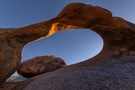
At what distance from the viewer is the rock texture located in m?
7.15

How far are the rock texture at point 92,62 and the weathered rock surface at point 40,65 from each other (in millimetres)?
3465

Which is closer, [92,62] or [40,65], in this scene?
[92,62]

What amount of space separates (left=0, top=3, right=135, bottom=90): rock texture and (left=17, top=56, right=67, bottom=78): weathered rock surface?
3.47 meters

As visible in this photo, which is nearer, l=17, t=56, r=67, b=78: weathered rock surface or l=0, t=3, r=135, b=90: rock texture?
l=0, t=3, r=135, b=90: rock texture

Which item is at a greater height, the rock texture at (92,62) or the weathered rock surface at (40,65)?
the rock texture at (92,62)

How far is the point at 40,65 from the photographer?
14.3 m

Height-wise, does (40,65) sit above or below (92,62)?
below

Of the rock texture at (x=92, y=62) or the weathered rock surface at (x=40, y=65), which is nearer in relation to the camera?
the rock texture at (x=92, y=62)

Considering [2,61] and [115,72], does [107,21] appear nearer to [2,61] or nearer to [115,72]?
[115,72]

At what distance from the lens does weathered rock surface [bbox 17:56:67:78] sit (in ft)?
46.2

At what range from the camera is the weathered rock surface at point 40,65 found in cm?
1408

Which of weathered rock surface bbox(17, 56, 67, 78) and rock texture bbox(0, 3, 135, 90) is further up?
rock texture bbox(0, 3, 135, 90)

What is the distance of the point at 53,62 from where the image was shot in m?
14.7

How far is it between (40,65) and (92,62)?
4.90 metres
